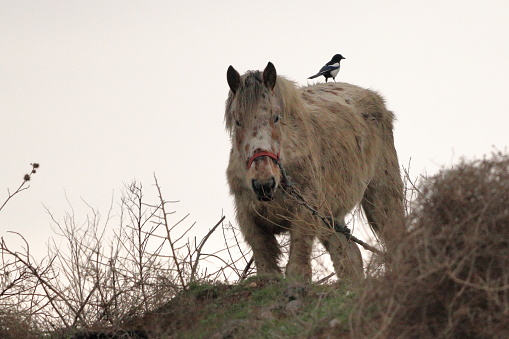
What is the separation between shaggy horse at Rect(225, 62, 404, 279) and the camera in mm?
7434

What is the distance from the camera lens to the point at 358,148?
9.70 metres

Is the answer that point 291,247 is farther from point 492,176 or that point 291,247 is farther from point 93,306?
point 492,176

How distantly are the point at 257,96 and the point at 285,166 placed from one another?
76 centimetres

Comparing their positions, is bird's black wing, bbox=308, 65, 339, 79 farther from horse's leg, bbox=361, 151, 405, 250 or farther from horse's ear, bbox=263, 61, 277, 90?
horse's ear, bbox=263, 61, 277, 90

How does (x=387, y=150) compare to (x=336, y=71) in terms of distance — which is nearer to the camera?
(x=387, y=150)

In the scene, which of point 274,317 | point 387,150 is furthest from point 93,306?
point 387,150

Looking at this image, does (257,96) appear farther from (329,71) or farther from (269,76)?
(329,71)

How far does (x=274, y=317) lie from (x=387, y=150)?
477cm

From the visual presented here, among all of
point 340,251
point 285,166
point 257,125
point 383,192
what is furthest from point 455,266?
point 383,192

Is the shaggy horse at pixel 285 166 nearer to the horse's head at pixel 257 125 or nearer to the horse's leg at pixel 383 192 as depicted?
the horse's head at pixel 257 125

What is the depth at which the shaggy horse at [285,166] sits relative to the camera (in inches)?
293

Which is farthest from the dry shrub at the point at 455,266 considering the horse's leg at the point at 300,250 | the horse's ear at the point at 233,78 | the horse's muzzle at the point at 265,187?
the horse's ear at the point at 233,78

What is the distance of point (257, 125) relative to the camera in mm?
7520

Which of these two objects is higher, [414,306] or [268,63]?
[268,63]
